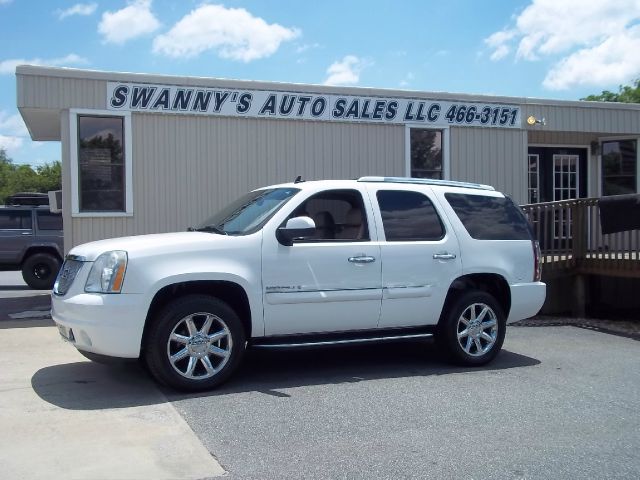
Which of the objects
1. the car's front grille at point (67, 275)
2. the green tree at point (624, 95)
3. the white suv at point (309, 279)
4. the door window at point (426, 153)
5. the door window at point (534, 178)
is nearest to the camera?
the white suv at point (309, 279)

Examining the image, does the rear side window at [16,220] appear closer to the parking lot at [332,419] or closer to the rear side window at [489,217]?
the parking lot at [332,419]

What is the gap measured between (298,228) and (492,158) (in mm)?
7275

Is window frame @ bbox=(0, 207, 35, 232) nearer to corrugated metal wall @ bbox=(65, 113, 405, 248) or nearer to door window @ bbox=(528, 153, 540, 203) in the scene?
corrugated metal wall @ bbox=(65, 113, 405, 248)

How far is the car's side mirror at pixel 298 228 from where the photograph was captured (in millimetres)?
6172

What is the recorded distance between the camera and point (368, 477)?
170 inches

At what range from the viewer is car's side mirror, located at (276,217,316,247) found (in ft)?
20.2

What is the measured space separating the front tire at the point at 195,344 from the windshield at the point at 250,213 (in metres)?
0.81

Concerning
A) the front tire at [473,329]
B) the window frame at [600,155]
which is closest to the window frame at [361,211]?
the front tire at [473,329]

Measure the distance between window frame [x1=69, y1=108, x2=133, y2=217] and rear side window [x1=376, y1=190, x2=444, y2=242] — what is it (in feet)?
15.6

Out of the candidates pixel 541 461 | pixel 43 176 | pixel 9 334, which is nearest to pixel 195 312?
pixel 541 461

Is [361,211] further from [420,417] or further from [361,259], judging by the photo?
[420,417]

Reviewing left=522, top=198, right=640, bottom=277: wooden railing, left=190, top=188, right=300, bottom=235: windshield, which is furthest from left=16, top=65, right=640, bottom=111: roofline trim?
left=190, top=188, right=300, bottom=235: windshield

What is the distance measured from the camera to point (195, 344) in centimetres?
607

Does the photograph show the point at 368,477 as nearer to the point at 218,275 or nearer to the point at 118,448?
the point at 118,448
